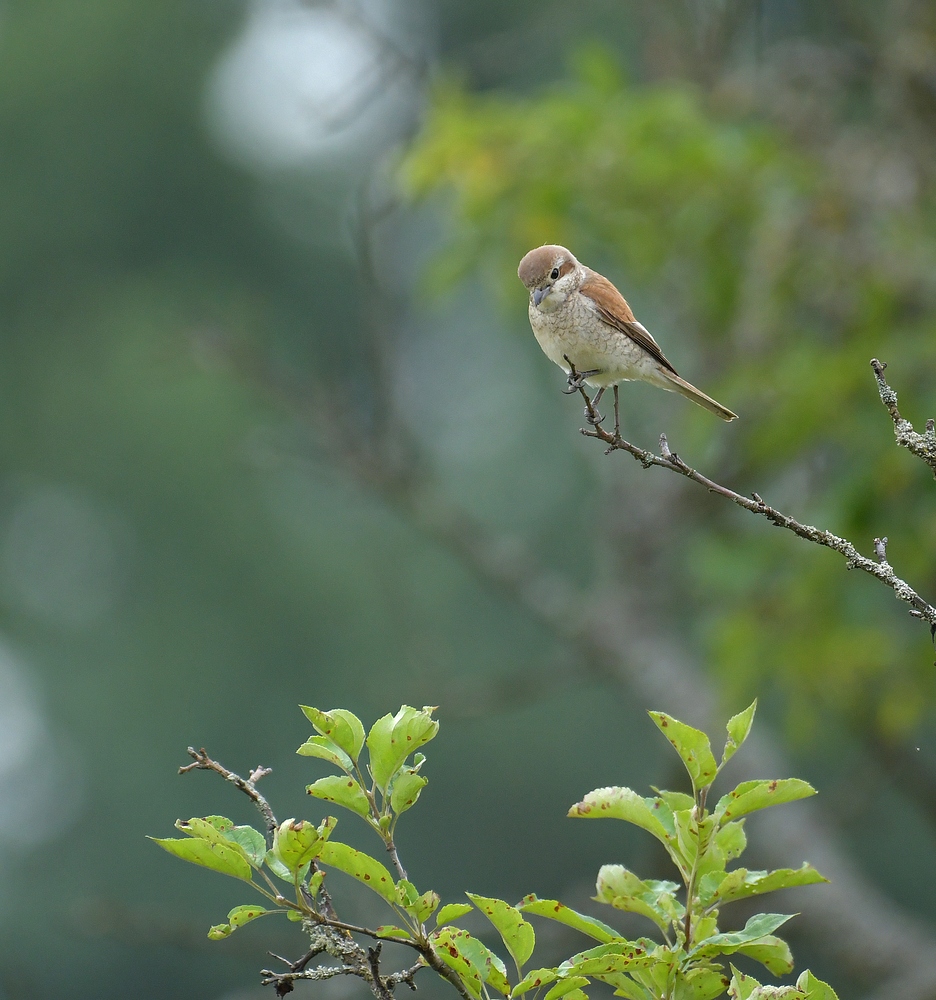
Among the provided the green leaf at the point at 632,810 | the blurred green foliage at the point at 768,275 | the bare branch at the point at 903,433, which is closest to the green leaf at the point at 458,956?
the green leaf at the point at 632,810

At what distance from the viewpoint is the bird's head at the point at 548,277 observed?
2953mm

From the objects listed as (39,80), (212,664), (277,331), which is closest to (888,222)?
(212,664)

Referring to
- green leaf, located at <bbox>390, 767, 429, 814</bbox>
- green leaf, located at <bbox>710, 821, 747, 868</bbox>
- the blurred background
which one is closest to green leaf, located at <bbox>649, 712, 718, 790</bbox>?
green leaf, located at <bbox>710, 821, 747, 868</bbox>

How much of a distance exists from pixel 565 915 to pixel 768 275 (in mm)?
3593

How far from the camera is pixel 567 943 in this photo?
212 inches

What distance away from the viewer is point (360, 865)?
167 centimetres

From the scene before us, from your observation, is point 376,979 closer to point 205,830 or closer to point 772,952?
point 205,830

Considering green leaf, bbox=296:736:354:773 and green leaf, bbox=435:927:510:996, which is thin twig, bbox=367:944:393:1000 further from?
green leaf, bbox=296:736:354:773

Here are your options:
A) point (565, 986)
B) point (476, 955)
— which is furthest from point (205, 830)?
point (565, 986)

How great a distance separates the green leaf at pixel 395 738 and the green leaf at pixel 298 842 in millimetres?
103

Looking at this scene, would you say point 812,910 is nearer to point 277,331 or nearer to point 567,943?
point 567,943

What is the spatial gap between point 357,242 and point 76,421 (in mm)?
20472

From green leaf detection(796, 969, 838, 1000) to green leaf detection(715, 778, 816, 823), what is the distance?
22cm

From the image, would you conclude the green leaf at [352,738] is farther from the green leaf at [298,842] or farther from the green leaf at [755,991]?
the green leaf at [755,991]
